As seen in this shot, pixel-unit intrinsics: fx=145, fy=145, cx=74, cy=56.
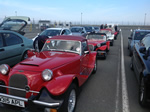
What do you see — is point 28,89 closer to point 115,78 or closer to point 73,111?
point 73,111

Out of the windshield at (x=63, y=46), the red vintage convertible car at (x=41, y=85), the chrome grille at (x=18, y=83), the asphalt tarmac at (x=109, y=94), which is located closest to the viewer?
the red vintage convertible car at (x=41, y=85)

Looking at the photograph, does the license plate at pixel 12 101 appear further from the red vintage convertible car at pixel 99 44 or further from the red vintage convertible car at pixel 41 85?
the red vintage convertible car at pixel 99 44

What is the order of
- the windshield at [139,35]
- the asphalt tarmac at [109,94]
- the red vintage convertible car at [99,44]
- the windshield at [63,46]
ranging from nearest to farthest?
the asphalt tarmac at [109,94]
the windshield at [63,46]
the red vintage convertible car at [99,44]
the windshield at [139,35]

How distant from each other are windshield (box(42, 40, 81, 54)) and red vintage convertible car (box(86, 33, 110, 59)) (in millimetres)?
2702

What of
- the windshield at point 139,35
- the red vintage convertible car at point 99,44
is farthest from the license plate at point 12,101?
the windshield at point 139,35

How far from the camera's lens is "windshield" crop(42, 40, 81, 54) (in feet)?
14.2

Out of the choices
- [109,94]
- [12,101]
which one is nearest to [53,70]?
[12,101]

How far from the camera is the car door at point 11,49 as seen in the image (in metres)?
5.36

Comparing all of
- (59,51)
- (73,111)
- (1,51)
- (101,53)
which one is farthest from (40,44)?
(73,111)

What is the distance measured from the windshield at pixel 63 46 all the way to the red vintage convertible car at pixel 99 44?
8.86 ft

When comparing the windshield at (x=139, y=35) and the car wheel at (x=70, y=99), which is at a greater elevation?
the windshield at (x=139, y=35)

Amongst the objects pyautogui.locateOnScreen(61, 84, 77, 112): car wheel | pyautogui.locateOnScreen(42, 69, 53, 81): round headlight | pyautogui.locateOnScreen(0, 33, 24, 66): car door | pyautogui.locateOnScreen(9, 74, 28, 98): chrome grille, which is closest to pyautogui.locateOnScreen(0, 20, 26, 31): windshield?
pyautogui.locateOnScreen(0, 33, 24, 66): car door

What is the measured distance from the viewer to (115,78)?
5539 mm

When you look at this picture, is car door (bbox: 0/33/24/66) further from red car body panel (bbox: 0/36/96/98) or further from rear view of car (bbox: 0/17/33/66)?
red car body panel (bbox: 0/36/96/98)
